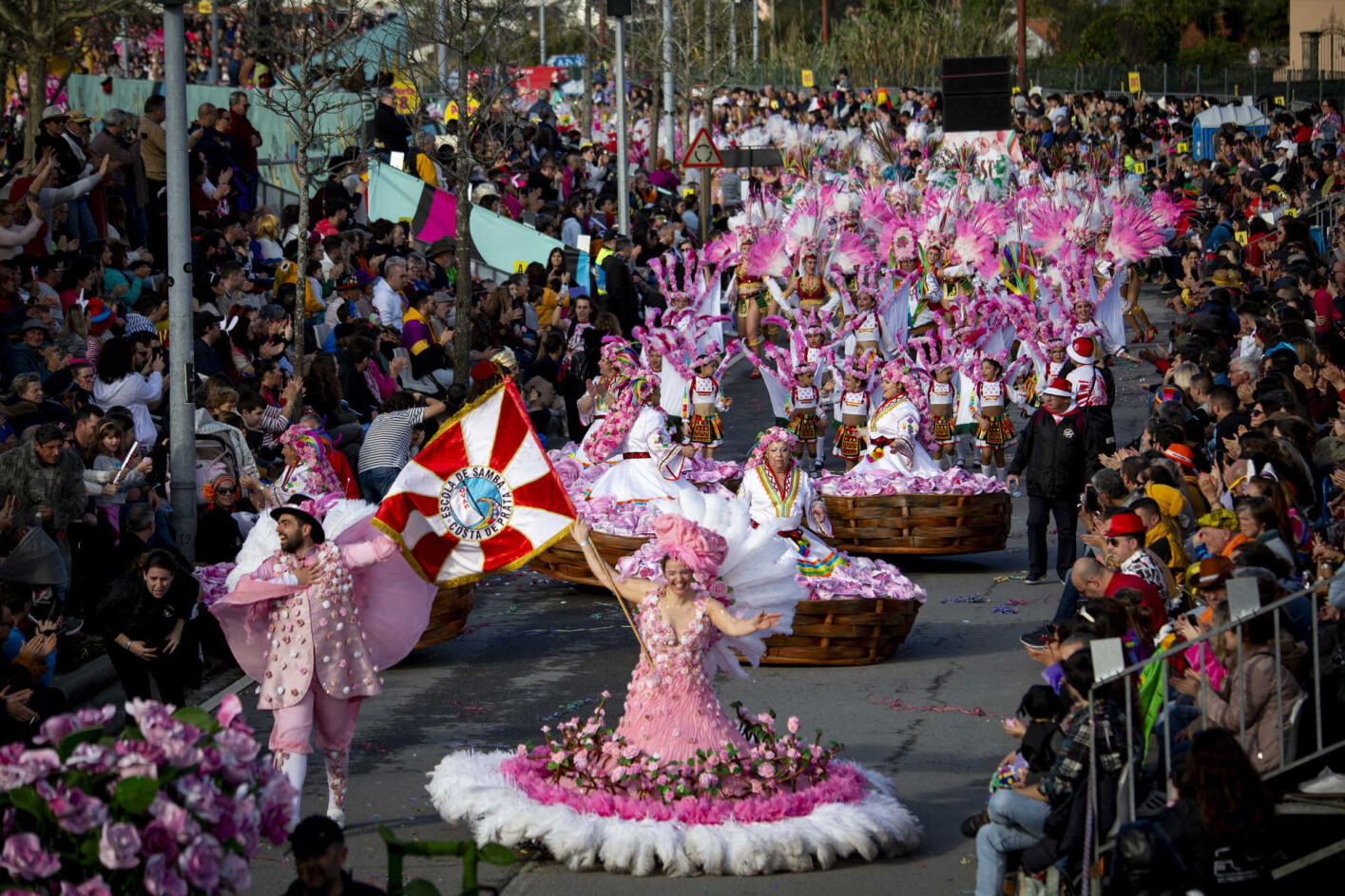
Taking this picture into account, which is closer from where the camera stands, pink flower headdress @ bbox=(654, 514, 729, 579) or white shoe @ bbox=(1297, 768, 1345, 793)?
white shoe @ bbox=(1297, 768, 1345, 793)

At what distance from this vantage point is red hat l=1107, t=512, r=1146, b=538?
9.16m

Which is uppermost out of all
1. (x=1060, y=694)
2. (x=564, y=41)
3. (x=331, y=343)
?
(x=564, y=41)

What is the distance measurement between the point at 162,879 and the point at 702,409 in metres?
13.1

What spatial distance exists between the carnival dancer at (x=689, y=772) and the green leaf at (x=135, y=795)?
294 centimetres

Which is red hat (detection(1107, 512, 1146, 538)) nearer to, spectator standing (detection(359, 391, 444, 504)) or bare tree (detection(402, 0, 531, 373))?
spectator standing (detection(359, 391, 444, 504))

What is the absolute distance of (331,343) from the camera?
55.8 ft

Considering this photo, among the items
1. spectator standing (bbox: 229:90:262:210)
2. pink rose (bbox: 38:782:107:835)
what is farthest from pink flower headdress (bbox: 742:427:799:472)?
spectator standing (bbox: 229:90:262:210)

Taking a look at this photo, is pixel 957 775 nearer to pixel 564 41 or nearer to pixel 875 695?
pixel 875 695

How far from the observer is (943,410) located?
1759 cm

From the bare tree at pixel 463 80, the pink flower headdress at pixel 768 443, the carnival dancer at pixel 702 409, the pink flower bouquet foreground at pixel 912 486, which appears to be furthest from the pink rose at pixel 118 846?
the bare tree at pixel 463 80

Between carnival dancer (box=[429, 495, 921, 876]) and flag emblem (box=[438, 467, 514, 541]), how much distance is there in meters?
0.44

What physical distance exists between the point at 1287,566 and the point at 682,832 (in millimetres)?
3306

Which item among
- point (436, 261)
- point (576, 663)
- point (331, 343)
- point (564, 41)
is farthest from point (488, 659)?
point (564, 41)

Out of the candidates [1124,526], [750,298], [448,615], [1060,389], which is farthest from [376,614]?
[750,298]
